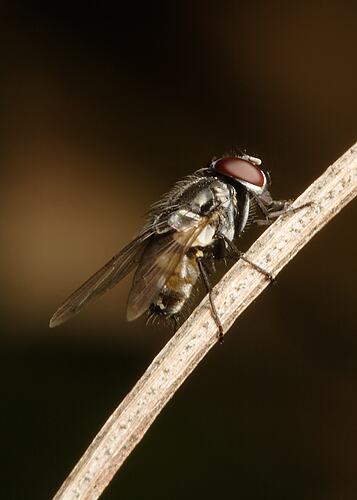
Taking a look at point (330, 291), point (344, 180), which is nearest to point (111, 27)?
point (330, 291)

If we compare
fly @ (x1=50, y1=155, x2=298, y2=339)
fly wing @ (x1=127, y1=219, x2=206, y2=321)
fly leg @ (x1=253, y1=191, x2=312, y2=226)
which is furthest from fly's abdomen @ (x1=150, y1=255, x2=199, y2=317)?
fly leg @ (x1=253, y1=191, x2=312, y2=226)

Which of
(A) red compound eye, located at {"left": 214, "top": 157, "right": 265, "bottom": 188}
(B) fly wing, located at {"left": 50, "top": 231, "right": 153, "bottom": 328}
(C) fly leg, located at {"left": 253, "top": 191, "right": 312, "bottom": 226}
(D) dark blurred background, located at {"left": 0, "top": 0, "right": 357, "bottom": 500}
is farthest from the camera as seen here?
(D) dark blurred background, located at {"left": 0, "top": 0, "right": 357, "bottom": 500}

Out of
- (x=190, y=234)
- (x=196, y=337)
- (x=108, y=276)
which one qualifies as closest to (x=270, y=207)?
(x=190, y=234)

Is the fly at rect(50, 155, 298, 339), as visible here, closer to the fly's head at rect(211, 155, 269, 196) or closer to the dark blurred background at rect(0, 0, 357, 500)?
the fly's head at rect(211, 155, 269, 196)

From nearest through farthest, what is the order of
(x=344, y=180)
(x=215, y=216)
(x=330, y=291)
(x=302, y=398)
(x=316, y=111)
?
(x=344, y=180), (x=215, y=216), (x=302, y=398), (x=330, y=291), (x=316, y=111)

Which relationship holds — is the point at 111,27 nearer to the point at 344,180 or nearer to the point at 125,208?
the point at 125,208

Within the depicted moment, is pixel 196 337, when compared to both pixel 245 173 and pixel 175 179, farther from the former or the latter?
pixel 175 179

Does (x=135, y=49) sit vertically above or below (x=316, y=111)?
above
